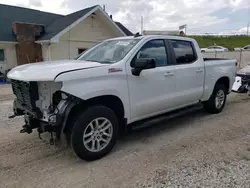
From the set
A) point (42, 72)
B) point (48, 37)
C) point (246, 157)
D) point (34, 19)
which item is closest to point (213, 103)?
point (246, 157)

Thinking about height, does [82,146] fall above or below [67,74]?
below

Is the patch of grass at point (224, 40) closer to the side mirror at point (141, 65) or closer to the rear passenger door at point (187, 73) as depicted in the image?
the rear passenger door at point (187, 73)

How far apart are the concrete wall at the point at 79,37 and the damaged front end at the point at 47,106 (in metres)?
12.6

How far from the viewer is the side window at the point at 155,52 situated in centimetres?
417

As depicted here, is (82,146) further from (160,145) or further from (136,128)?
(160,145)

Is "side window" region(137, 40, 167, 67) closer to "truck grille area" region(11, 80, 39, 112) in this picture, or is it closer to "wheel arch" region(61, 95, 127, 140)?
"wheel arch" region(61, 95, 127, 140)

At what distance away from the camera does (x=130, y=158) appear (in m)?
3.70

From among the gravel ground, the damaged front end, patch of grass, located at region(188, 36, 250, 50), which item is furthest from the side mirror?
patch of grass, located at region(188, 36, 250, 50)

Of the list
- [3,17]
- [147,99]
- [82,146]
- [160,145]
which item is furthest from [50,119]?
[3,17]

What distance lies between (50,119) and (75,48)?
13.9 meters

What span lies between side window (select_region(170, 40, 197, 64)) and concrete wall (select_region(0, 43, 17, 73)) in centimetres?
1440

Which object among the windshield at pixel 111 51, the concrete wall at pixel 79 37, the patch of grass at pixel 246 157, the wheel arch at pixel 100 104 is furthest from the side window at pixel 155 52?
the concrete wall at pixel 79 37

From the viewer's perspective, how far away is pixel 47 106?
3.39 m

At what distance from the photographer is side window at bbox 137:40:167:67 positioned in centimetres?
417
